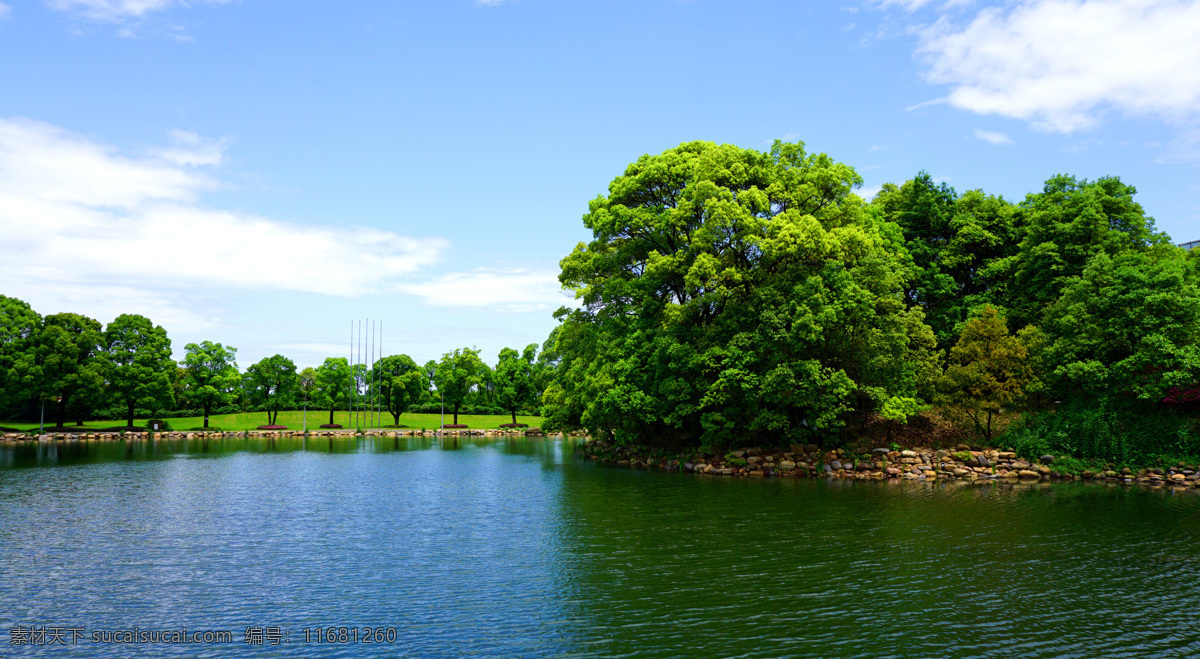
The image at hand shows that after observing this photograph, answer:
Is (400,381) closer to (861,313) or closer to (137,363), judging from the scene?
(137,363)

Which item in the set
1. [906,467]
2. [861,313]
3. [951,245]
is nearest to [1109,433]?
[906,467]

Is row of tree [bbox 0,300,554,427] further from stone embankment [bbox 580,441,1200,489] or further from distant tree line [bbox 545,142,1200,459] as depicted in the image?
stone embankment [bbox 580,441,1200,489]

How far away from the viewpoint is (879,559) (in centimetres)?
2044

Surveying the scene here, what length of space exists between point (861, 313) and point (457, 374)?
8232cm

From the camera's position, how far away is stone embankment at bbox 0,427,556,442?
8288 centimetres

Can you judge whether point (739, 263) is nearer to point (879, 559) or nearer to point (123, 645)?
point (879, 559)

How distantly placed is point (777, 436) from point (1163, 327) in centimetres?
2280

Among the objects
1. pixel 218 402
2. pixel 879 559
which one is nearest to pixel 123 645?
pixel 879 559

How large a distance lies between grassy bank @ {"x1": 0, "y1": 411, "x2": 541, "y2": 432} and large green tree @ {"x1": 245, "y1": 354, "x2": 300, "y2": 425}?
357 centimetres

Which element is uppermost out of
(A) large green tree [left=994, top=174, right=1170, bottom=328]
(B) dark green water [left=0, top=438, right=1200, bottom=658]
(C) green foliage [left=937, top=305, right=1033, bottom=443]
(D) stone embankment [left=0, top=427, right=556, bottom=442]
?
(A) large green tree [left=994, top=174, right=1170, bottom=328]

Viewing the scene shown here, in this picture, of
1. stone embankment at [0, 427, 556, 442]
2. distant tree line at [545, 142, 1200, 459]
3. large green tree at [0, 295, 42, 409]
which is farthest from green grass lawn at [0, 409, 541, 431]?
distant tree line at [545, 142, 1200, 459]

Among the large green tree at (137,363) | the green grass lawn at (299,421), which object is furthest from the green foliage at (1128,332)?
the large green tree at (137,363)

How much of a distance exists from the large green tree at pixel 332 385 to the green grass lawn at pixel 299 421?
11.8 ft

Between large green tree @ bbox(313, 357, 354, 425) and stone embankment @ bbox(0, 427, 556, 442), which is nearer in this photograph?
stone embankment @ bbox(0, 427, 556, 442)
